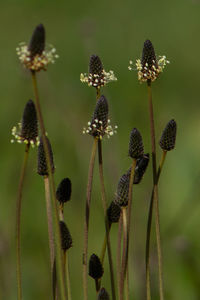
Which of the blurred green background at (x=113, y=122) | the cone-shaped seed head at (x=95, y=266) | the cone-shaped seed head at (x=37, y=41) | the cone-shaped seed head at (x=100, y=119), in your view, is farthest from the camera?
the blurred green background at (x=113, y=122)

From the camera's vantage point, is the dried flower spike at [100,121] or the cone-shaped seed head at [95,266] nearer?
the dried flower spike at [100,121]

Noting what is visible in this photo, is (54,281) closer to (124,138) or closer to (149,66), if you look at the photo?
(149,66)

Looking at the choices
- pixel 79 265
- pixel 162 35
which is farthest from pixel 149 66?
pixel 162 35

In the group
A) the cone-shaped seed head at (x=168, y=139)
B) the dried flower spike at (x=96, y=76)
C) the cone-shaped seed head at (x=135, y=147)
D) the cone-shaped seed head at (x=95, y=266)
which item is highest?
the dried flower spike at (x=96, y=76)

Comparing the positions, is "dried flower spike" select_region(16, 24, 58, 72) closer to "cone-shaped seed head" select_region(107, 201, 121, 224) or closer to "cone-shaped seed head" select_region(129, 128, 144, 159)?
"cone-shaped seed head" select_region(129, 128, 144, 159)

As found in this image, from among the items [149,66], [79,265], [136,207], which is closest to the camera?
[149,66]

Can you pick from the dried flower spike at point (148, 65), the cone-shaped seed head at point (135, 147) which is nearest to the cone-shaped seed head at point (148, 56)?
the dried flower spike at point (148, 65)

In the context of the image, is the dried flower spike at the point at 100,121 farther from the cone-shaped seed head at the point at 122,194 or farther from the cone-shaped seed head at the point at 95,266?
the cone-shaped seed head at the point at 95,266
